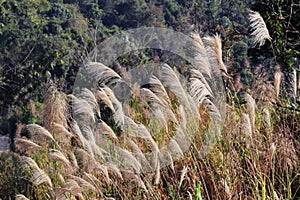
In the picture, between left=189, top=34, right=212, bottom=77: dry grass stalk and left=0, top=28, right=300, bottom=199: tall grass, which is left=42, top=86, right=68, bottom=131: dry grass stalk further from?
left=189, top=34, right=212, bottom=77: dry grass stalk

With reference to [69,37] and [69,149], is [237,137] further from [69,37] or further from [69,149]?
[69,37]

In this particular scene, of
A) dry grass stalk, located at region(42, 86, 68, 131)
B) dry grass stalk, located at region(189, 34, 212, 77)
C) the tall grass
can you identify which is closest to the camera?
the tall grass

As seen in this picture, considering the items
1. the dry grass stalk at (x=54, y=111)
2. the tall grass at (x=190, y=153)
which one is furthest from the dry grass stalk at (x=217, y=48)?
the dry grass stalk at (x=54, y=111)

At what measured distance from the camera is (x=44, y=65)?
679cm

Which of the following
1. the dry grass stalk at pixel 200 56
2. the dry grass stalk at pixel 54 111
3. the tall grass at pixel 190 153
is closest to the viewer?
the tall grass at pixel 190 153

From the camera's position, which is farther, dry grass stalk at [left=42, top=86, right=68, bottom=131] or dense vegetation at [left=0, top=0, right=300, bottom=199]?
dry grass stalk at [left=42, top=86, right=68, bottom=131]

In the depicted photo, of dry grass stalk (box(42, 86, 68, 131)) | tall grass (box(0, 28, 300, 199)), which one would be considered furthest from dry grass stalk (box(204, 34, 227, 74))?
dry grass stalk (box(42, 86, 68, 131))

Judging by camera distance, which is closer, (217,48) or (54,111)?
(217,48)

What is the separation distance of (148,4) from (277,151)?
82.0 ft

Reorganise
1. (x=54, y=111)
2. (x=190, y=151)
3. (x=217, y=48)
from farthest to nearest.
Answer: (x=54, y=111) < (x=190, y=151) < (x=217, y=48)

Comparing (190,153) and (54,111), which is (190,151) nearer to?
(190,153)

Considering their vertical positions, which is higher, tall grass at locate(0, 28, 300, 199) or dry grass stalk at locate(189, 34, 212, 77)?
dry grass stalk at locate(189, 34, 212, 77)

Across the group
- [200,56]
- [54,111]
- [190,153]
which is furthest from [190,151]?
[54,111]

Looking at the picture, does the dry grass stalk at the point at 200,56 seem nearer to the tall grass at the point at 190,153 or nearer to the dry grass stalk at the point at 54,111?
the tall grass at the point at 190,153
